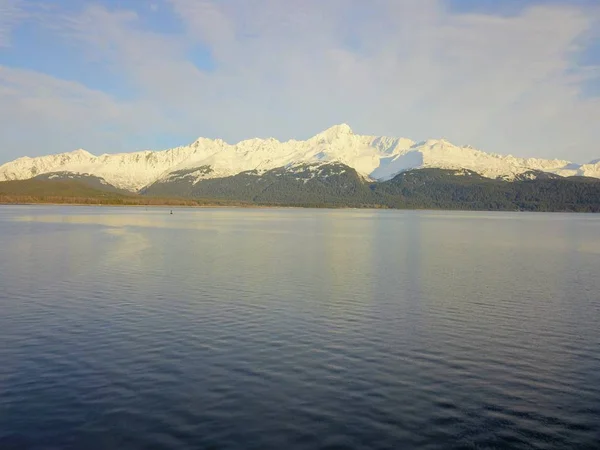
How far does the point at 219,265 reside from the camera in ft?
203

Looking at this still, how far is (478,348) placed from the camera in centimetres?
2828

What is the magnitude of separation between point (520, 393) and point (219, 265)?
44296mm

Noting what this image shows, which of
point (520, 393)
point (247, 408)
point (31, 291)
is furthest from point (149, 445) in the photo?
point (31, 291)

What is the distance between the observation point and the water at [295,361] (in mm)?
17969

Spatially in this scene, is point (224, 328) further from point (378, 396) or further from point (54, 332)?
point (378, 396)

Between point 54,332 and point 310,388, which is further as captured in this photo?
point 54,332

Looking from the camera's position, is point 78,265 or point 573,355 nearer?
point 573,355

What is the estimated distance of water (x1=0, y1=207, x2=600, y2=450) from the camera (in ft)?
59.0

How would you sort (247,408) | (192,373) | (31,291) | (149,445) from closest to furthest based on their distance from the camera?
(149,445) < (247,408) < (192,373) < (31,291)

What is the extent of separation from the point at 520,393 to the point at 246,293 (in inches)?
1016

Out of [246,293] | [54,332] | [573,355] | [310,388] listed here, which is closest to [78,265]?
[246,293]

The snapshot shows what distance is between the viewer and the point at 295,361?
2545 centimetres

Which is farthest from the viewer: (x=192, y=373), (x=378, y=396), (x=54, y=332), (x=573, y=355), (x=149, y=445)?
(x=54, y=332)

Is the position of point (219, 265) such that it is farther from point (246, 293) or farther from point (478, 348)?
point (478, 348)
